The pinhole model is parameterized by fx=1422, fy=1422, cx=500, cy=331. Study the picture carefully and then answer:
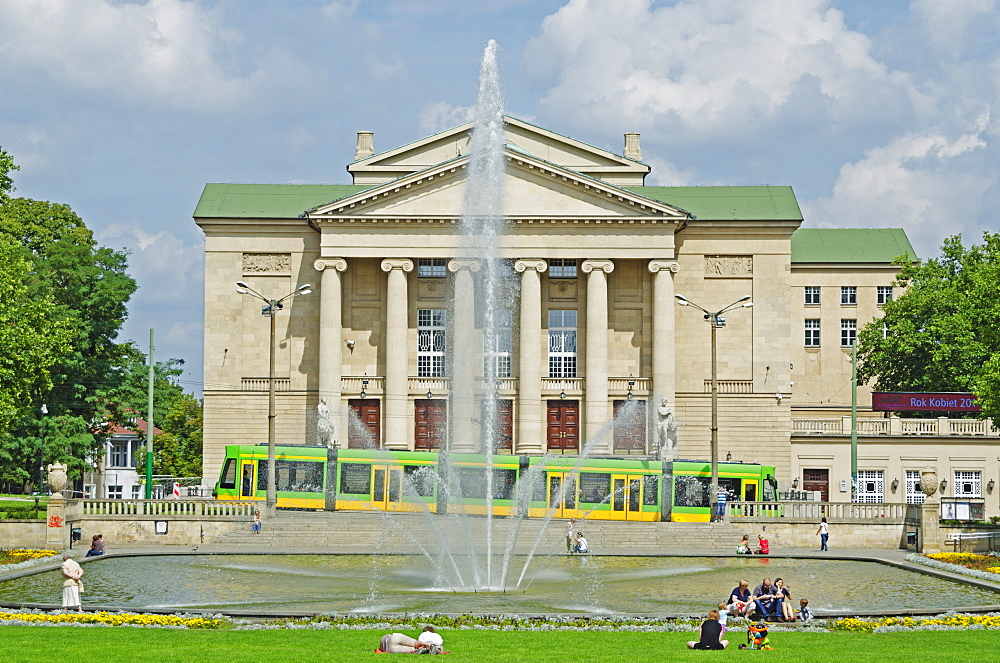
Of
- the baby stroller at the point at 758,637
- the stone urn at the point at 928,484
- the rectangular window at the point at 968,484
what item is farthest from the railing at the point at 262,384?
the baby stroller at the point at 758,637

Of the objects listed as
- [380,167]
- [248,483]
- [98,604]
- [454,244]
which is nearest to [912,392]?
[454,244]

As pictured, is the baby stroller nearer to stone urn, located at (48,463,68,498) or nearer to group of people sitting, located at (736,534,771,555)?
group of people sitting, located at (736,534,771,555)

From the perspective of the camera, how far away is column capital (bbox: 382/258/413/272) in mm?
79062

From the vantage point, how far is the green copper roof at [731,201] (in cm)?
8256

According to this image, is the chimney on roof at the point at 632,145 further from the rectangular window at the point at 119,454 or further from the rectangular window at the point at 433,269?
the rectangular window at the point at 119,454

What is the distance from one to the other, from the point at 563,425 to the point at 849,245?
2835cm

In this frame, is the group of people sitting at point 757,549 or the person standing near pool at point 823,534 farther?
the person standing near pool at point 823,534

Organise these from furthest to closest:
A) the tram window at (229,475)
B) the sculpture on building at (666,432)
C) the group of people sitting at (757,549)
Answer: the sculpture on building at (666,432), the tram window at (229,475), the group of people sitting at (757,549)

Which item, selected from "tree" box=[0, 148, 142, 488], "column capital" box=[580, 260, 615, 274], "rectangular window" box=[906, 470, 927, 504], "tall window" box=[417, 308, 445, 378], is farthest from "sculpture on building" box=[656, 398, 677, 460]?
"tree" box=[0, 148, 142, 488]

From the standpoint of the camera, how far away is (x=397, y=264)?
7925 centimetres

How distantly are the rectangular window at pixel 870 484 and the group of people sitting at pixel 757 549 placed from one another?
25623 mm

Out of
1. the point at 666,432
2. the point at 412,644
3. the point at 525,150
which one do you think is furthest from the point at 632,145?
the point at 412,644

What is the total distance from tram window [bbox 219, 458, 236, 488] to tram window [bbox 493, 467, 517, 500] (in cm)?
1133

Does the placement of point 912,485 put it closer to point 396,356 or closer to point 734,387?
point 734,387
